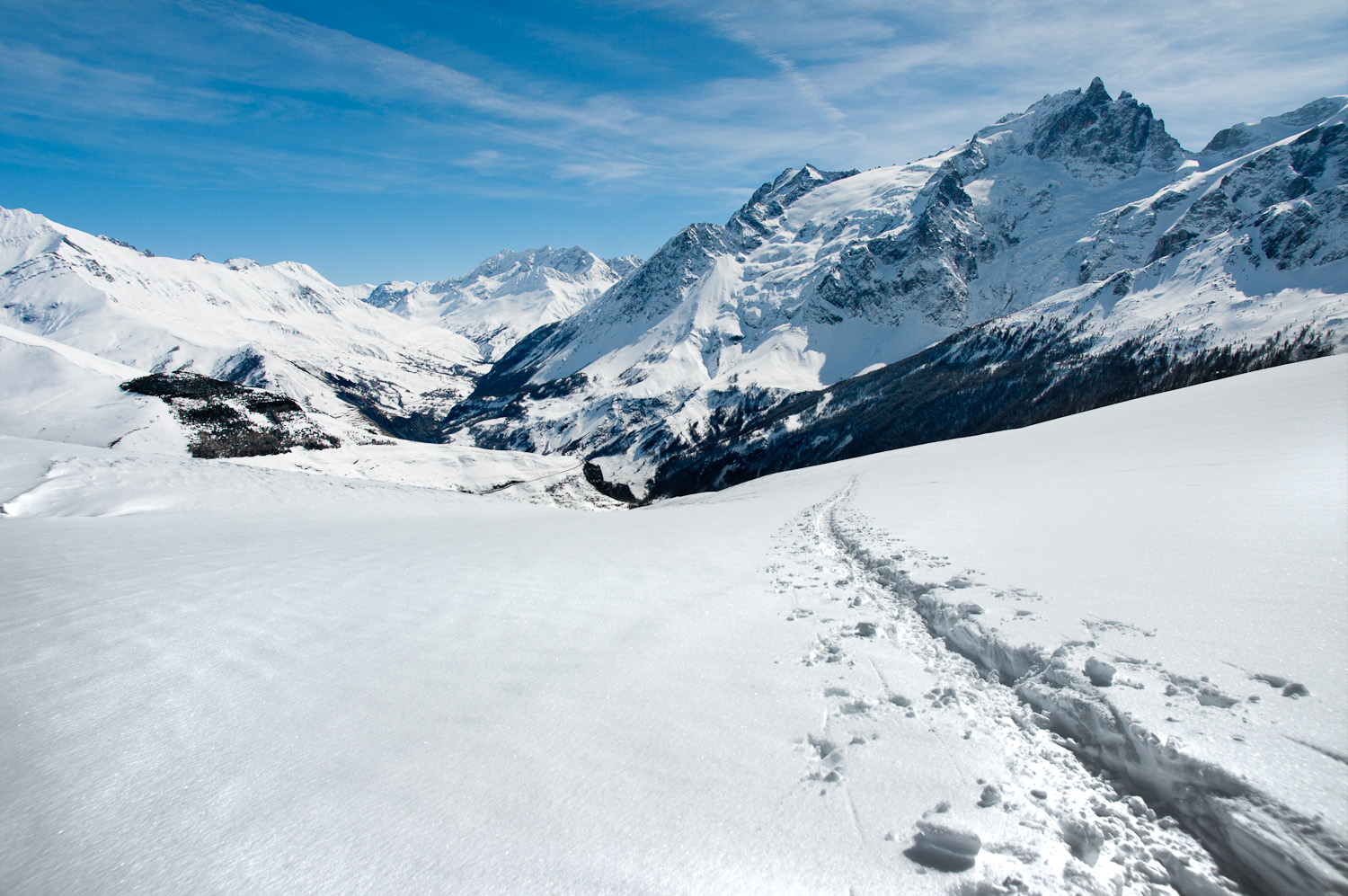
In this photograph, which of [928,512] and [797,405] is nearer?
[928,512]

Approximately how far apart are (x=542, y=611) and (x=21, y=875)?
5.61 meters

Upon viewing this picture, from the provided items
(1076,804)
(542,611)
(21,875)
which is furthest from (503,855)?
(542,611)

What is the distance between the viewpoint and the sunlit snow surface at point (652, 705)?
150 inches

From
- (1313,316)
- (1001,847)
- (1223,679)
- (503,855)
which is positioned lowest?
(503,855)

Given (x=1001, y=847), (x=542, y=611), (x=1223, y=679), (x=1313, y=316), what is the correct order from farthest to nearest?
(x=1313, y=316) → (x=542, y=611) → (x=1223, y=679) → (x=1001, y=847)

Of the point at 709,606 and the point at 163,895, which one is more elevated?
the point at 709,606

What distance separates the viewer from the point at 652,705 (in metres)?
5.75

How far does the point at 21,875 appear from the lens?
3.75 metres

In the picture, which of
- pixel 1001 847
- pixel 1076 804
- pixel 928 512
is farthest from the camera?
pixel 928 512

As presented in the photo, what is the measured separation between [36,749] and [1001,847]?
864 cm

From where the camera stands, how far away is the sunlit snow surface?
3818 millimetres

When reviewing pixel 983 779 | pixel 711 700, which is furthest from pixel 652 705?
pixel 983 779

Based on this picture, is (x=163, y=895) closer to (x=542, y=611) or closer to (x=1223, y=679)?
(x=542, y=611)

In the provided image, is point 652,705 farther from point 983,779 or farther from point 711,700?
point 983,779
